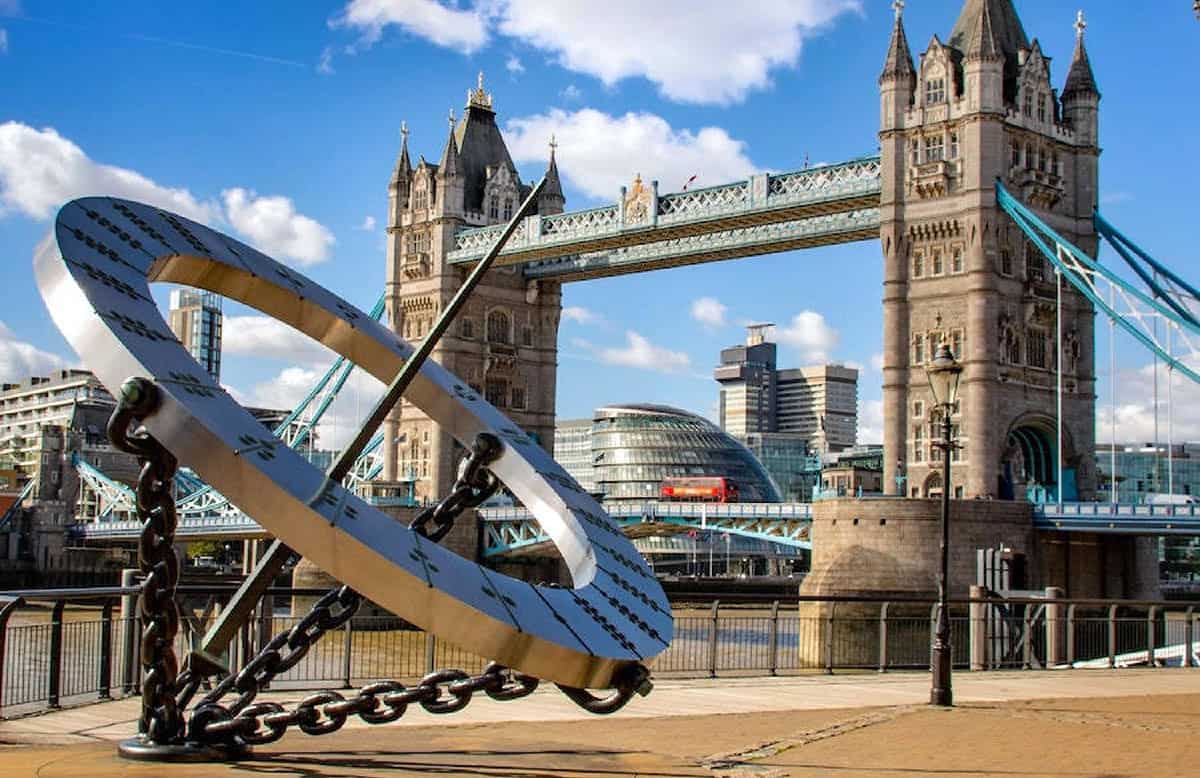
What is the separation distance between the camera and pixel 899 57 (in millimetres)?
45969

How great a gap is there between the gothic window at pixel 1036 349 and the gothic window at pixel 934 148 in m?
5.83

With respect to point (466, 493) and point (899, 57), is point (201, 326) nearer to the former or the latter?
point (899, 57)

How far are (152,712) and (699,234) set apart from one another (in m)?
47.6

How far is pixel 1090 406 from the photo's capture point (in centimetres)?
4619

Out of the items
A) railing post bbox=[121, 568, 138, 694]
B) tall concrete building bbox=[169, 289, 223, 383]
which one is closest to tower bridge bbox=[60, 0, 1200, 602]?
railing post bbox=[121, 568, 138, 694]

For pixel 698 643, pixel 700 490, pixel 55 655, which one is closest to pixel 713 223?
pixel 698 643

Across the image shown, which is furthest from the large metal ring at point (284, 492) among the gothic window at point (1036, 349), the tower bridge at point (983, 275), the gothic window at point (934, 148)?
the gothic window at point (1036, 349)

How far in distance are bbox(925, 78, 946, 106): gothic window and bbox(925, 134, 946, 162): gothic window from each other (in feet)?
3.46

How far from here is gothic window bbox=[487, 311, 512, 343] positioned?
64375 millimetres

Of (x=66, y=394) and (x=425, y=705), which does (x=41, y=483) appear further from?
(x=425, y=705)

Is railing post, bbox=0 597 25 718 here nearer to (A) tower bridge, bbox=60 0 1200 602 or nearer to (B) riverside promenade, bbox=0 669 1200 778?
(B) riverside promenade, bbox=0 669 1200 778

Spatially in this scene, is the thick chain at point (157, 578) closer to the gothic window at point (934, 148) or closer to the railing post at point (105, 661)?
the railing post at point (105, 661)

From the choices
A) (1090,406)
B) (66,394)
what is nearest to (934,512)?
(1090,406)

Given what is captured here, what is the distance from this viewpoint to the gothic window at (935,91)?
45062mm
